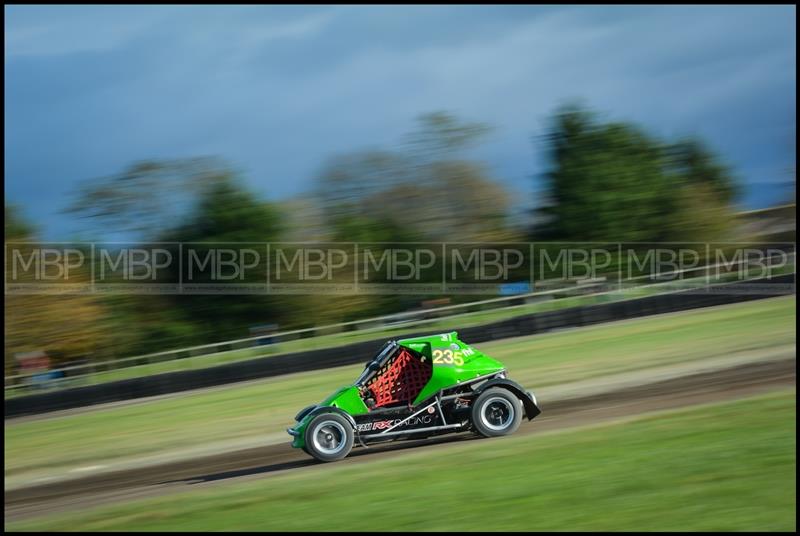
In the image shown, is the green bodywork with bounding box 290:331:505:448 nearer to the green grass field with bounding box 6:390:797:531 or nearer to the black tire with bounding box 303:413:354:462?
the black tire with bounding box 303:413:354:462

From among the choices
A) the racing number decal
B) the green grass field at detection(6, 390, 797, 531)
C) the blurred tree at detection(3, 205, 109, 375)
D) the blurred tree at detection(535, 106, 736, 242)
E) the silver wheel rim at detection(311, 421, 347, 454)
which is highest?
the blurred tree at detection(535, 106, 736, 242)

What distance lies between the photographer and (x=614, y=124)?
4631cm

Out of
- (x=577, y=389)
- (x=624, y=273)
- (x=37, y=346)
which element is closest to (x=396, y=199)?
(x=624, y=273)

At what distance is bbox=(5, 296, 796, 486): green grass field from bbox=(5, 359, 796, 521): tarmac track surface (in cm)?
146

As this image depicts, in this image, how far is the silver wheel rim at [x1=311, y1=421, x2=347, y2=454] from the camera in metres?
11.1

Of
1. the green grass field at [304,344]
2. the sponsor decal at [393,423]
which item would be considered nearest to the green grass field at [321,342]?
the green grass field at [304,344]

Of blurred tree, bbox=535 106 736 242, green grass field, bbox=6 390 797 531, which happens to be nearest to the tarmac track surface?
green grass field, bbox=6 390 797 531

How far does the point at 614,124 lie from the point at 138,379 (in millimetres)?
31558

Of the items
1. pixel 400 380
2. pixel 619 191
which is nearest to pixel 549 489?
pixel 400 380

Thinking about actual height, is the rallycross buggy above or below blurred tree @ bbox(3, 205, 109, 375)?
below

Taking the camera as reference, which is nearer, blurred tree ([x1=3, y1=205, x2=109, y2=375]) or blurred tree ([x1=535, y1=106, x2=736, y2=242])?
blurred tree ([x1=3, y1=205, x2=109, y2=375])

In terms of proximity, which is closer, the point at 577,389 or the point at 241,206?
the point at 577,389

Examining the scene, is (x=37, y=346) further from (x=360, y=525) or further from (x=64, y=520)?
(x=360, y=525)

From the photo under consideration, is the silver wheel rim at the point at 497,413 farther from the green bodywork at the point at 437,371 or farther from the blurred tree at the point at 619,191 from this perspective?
the blurred tree at the point at 619,191
